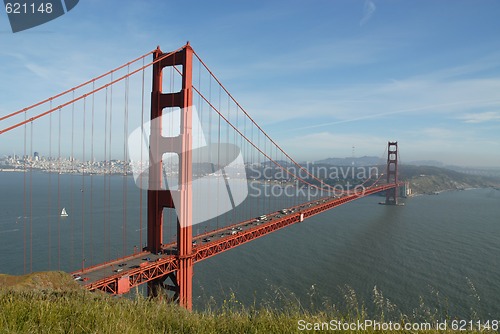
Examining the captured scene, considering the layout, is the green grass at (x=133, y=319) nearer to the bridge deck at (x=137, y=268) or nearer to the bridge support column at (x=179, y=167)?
the bridge deck at (x=137, y=268)

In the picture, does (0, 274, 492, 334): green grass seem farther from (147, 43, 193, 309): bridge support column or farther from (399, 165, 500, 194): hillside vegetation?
(399, 165, 500, 194): hillside vegetation

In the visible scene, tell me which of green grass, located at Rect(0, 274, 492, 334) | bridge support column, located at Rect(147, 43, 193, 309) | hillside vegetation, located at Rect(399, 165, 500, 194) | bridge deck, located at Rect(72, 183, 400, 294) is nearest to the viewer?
green grass, located at Rect(0, 274, 492, 334)

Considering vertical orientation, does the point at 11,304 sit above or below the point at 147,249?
above

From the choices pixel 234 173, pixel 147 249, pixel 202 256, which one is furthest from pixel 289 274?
pixel 234 173

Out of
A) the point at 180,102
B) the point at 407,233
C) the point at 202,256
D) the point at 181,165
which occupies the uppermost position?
the point at 180,102

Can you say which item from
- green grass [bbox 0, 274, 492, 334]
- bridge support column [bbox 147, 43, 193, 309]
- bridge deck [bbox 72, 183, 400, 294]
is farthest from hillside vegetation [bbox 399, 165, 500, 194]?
green grass [bbox 0, 274, 492, 334]

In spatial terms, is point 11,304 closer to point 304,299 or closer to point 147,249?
point 147,249

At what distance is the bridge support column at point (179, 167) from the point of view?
1346 centimetres

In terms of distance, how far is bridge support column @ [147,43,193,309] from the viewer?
13.5 meters

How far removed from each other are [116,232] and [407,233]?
2750cm

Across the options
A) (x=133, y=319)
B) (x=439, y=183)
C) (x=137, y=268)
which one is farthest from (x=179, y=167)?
(x=439, y=183)

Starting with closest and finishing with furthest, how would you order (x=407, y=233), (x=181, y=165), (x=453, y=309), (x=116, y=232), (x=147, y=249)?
(x=181, y=165), (x=147, y=249), (x=453, y=309), (x=116, y=232), (x=407, y=233)

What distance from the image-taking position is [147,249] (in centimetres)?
1462

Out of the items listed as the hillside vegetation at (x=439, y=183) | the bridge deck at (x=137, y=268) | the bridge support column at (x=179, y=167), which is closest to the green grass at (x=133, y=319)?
the bridge deck at (x=137, y=268)
